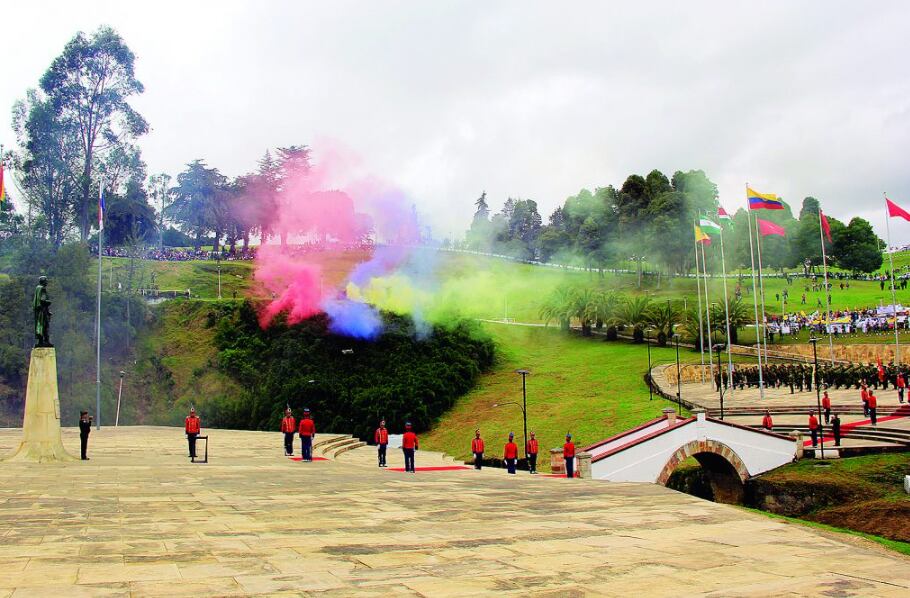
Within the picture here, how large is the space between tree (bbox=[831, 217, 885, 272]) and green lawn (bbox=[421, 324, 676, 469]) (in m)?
53.0

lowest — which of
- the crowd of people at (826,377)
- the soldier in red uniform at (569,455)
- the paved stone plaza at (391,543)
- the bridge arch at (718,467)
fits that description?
the bridge arch at (718,467)

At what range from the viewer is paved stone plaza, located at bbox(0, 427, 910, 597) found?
8086 millimetres

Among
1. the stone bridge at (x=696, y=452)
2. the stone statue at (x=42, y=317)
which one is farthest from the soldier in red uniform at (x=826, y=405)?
the stone statue at (x=42, y=317)

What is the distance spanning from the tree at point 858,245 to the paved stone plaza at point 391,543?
93655 mm

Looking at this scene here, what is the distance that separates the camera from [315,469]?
21188 mm

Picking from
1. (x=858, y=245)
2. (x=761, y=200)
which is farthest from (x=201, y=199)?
(x=858, y=245)

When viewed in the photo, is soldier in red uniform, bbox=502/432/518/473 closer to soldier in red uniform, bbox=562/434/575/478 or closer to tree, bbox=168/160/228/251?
soldier in red uniform, bbox=562/434/575/478

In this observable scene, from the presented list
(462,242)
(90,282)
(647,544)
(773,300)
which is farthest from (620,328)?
(647,544)

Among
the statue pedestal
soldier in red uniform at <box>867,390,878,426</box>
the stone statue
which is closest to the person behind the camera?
the statue pedestal

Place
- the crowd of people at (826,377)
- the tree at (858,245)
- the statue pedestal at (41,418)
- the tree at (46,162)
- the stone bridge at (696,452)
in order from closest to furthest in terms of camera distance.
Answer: the statue pedestal at (41,418) < the stone bridge at (696,452) < the crowd of people at (826,377) < the tree at (46,162) < the tree at (858,245)

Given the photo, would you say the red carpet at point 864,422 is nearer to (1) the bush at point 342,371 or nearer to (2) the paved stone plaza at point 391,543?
(2) the paved stone plaza at point 391,543

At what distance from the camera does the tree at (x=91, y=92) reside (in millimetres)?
60719

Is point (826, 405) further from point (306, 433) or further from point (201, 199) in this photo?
point (201, 199)

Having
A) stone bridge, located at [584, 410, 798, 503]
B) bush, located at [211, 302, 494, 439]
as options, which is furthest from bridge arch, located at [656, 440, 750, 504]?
bush, located at [211, 302, 494, 439]
